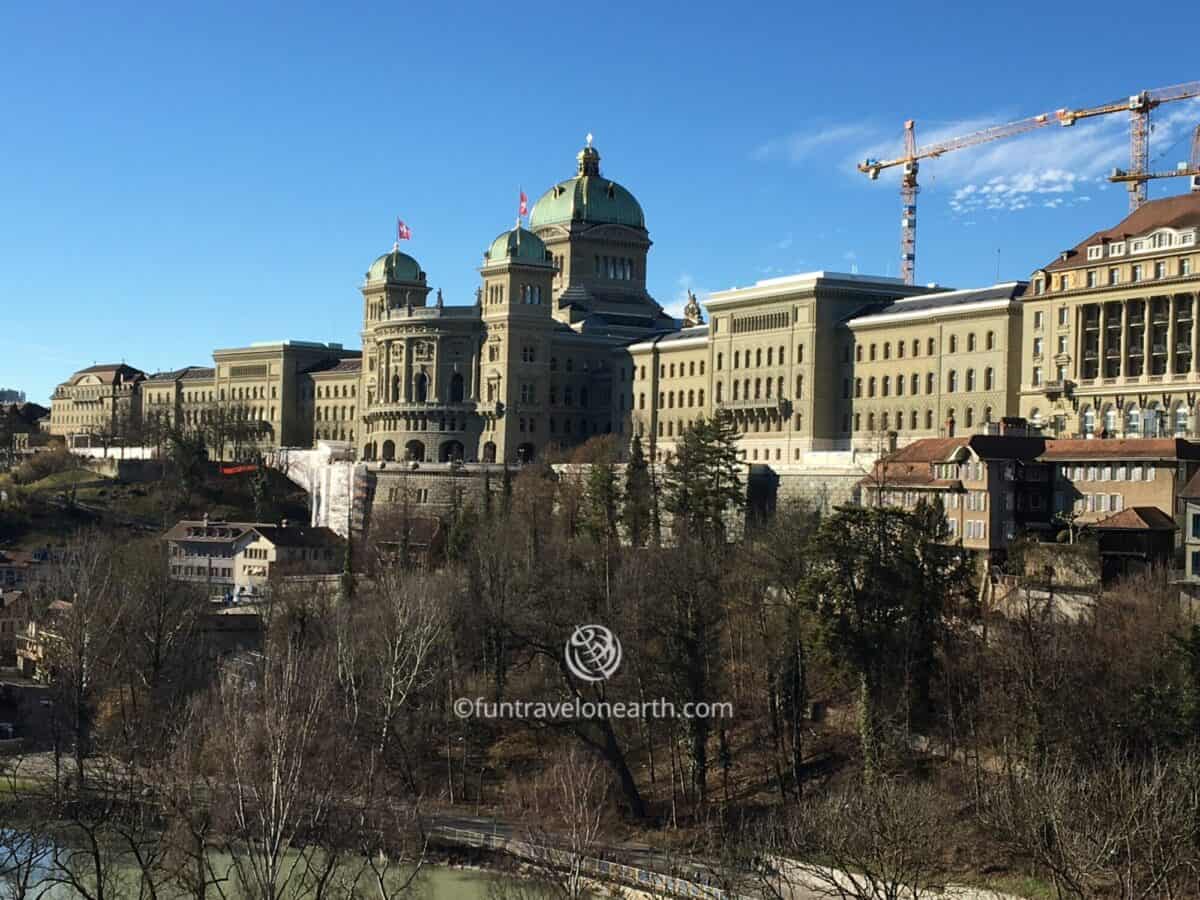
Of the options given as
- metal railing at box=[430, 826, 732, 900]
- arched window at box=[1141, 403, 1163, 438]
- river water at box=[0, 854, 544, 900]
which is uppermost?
arched window at box=[1141, 403, 1163, 438]

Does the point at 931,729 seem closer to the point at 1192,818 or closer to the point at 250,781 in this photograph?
the point at 1192,818

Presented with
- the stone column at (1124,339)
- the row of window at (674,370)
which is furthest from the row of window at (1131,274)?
the row of window at (674,370)

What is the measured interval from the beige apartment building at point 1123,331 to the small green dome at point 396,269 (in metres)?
78.3

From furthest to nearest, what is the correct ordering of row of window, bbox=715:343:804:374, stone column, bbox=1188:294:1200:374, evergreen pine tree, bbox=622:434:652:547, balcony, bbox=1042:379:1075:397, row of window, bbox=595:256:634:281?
row of window, bbox=595:256:634:281
row of window, bbox=715:343:804:374
evergreen pine tree, bbox=622:434:652:547
balcony, bbox=1042:379:1075:397
stone column, bbox=1188:294:1200:374

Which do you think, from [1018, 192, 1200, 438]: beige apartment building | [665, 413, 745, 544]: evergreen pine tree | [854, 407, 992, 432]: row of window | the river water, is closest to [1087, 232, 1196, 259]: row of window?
[1018, 192, 1200, 438]: beige apartment building

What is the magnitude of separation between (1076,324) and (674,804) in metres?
49.5

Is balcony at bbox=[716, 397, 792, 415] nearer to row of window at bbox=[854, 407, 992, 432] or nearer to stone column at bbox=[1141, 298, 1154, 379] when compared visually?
row of window at bbox=[854, 407, 992, 432]

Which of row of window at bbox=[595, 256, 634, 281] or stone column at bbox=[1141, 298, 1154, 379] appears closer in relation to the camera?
stone column at bbox=[1141, 298, 1154, 379]

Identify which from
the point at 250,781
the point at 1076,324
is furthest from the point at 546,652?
A: the point at 1076,324

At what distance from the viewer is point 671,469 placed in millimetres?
110250

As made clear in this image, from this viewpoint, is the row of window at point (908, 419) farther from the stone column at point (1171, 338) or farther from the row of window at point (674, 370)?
the row of window at point (674, 370)

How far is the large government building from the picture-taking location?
105312 mm

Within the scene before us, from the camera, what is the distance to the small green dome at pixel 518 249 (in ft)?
506

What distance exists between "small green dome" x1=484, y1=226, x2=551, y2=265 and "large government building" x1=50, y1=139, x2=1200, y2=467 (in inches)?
9.3
